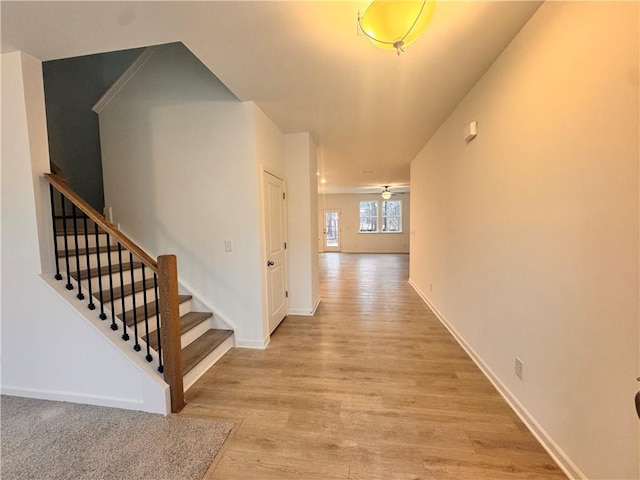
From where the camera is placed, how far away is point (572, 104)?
1.36m

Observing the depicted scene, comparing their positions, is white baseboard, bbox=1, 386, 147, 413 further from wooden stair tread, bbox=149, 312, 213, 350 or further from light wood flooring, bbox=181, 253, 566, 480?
wooden stair tread, bbox=149, 312, 213, 350

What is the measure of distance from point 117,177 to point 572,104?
156 inches

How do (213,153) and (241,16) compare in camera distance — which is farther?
(213,153)

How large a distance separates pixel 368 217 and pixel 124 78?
10175 millimetres

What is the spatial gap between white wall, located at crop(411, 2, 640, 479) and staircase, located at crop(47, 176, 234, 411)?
7.70ft

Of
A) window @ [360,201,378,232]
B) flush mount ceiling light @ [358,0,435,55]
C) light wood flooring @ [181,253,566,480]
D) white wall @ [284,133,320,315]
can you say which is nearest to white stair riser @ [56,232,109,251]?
light wood flooring @ [181,253,566,480]

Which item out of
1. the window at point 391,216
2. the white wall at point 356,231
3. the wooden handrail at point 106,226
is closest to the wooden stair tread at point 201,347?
the wooden handrail at point 106,226

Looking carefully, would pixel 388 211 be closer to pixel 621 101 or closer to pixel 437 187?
pixel 437 187

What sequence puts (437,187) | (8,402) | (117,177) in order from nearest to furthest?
(8,402), (117,177), (437,187)

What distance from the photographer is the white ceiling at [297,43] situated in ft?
5.10

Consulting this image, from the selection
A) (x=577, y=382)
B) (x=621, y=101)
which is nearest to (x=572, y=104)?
(x=621, y=101)

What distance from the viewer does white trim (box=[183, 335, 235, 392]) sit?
225cm

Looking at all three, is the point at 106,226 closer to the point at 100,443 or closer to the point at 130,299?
the point at 130,299

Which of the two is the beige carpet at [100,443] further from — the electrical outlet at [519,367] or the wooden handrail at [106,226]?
the electrical outlet at [519,367]
